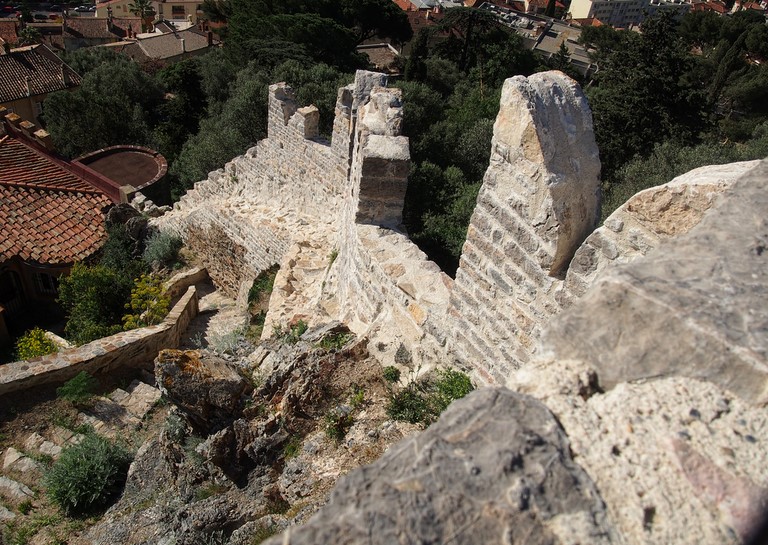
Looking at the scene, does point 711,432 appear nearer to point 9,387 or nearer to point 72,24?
point 9,387

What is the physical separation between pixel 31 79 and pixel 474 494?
32.9 metres

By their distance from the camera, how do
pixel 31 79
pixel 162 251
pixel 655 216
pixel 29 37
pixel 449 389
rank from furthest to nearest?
pixel 29 37 → pixel 31 79 → pixel 162 251 → pixel 449 389 → pixel 655 216

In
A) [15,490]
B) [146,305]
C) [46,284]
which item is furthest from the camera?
[46,284]

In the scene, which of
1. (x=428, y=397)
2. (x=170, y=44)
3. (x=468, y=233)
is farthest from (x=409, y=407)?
(x=170, y=44)

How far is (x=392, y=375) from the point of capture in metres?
4.84

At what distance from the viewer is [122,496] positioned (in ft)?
19.3

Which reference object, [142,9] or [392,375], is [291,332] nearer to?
[392,375]

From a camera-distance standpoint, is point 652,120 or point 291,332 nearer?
point 291,332

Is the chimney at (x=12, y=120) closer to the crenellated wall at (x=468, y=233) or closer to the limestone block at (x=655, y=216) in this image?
the crenellated wall at (x=468, y=233)

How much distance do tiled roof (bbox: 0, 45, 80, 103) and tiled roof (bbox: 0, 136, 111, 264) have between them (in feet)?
51.1

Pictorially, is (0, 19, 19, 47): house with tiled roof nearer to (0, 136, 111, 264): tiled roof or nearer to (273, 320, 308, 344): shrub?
(0, 136, 111, 264): tiled roof

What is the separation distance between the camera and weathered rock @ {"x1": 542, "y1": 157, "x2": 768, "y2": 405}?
1787 millimetres

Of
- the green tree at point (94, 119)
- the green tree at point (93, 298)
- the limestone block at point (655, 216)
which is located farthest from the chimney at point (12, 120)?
the limestone block at point (655, 216)

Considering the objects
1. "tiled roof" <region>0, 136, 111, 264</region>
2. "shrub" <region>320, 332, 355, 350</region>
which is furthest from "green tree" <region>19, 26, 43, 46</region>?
"shrub" <region>320, 332, 355, 350</region>
